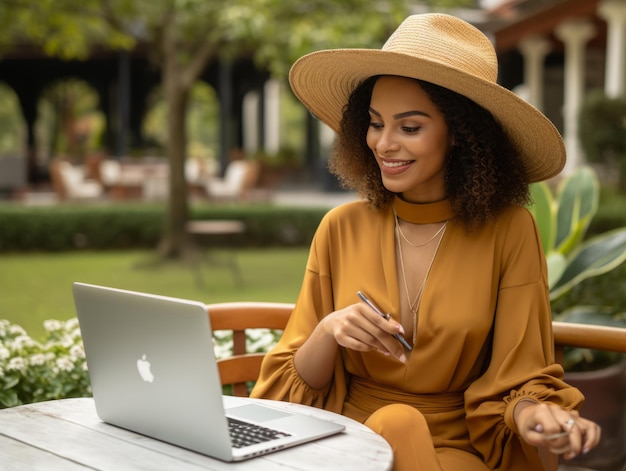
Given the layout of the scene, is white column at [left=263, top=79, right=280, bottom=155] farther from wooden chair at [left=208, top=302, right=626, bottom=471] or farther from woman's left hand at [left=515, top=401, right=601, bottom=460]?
woman's left hand at [left=515, top=401, right=601, bottom=460]

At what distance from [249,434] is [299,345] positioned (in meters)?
0.55

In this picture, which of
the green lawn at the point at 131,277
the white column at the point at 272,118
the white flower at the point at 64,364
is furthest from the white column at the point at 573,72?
the white column at the point at 272,118

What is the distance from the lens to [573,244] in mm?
4230

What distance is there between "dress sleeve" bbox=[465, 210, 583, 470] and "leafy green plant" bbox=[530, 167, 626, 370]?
4.34 feet

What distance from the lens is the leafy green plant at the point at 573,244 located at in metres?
3.75

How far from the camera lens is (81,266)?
39.3 ft

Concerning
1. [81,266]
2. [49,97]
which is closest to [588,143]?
[81,266]

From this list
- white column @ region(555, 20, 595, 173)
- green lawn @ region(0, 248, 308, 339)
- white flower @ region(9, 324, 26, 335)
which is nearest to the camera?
white flower @ region(9, 324, 26, 335)

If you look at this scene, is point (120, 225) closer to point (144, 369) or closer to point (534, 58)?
point (534, 58)

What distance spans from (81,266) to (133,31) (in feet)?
32.4

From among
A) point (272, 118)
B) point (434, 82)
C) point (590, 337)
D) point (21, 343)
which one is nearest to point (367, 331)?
point (434, 82)

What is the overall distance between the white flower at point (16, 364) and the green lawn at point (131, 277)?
4022 millimetres

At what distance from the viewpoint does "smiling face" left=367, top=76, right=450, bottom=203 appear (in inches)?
93.7

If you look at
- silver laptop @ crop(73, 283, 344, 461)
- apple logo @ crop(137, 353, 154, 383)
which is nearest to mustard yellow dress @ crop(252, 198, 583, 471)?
silver laptop @ crop(73, 283, 344, 461)
